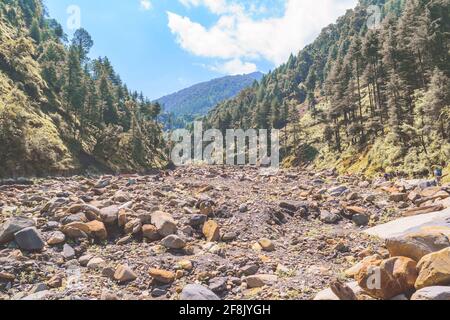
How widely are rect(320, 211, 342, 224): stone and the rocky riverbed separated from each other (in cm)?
7

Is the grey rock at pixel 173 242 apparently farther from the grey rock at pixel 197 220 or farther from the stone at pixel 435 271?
the stone at pixel 435 271

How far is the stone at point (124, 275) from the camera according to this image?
512 inches

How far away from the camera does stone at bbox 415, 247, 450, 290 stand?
9352 millimetres

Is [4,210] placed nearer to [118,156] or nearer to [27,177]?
[27,177]

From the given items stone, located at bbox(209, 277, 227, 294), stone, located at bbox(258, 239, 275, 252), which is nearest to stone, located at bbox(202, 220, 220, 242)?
stone, located at bbox(258, 239, 275, 252)

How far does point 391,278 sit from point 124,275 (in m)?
9.40

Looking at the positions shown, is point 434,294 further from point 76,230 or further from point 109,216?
point 109,216

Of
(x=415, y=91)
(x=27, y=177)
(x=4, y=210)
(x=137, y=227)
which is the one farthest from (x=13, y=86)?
(x=415, y=91)

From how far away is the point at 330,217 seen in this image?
2330 cm

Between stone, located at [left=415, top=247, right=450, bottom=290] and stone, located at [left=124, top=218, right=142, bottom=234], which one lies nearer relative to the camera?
stone, located at [left=415, top=247, right=450, bottom=290]

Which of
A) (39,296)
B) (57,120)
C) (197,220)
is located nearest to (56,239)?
(39,296)

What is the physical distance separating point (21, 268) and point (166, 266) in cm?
566

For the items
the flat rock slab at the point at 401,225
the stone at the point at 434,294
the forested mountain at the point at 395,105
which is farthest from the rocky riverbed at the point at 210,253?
the forested mountain at the point at 395,105

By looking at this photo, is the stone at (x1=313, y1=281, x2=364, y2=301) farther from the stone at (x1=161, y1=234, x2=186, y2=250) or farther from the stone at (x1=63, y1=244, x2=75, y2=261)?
the stone at (x1=63, y1=244, x2=75, y2=261)
